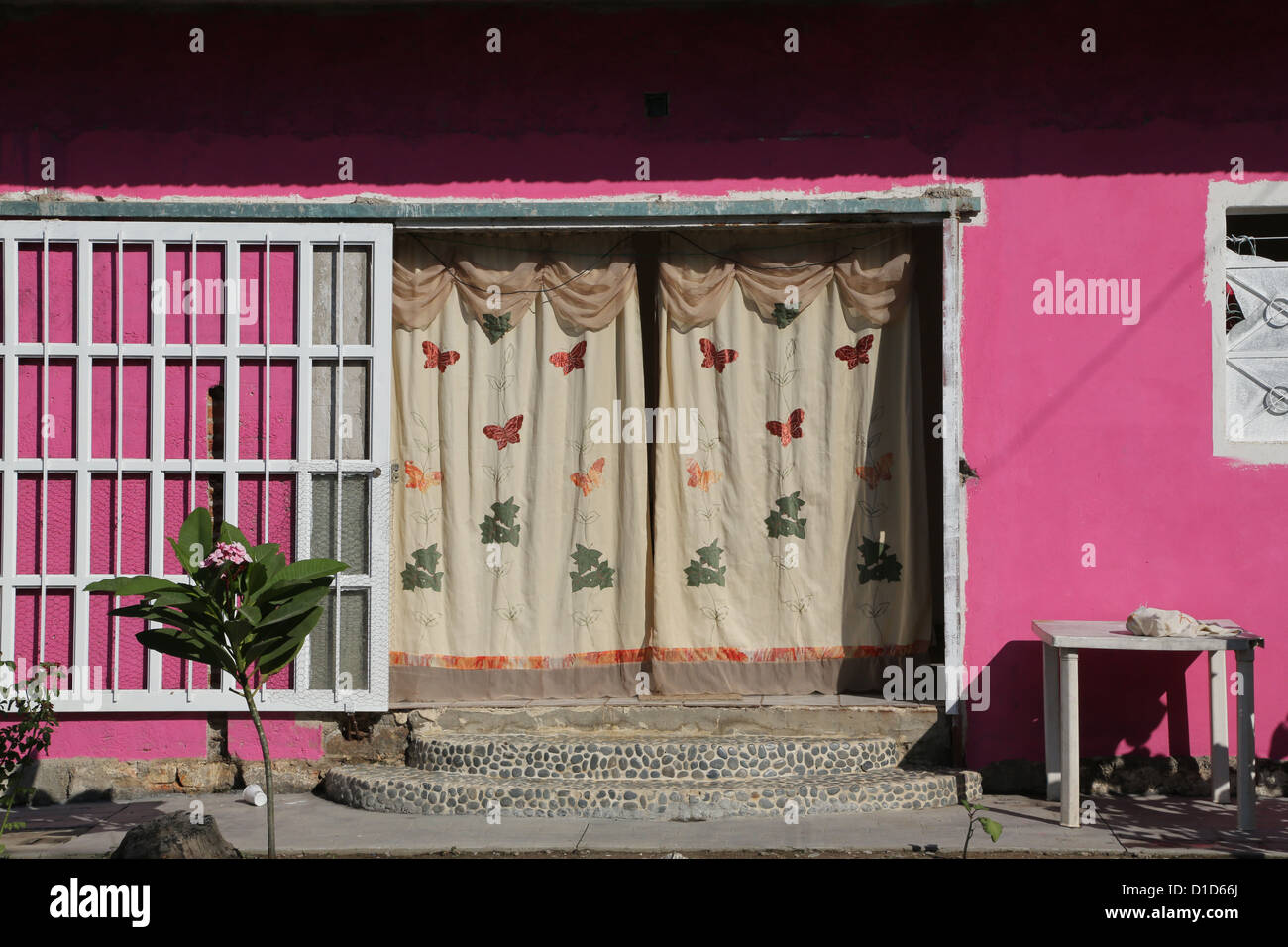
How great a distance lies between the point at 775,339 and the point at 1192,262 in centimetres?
202

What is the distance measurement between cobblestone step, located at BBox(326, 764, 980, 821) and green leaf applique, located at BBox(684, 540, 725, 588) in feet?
3.58

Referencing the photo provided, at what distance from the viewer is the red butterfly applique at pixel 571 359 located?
6.81 metres

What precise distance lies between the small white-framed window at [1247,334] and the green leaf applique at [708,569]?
8.02ft

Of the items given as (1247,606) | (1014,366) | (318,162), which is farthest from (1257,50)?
(318,162)

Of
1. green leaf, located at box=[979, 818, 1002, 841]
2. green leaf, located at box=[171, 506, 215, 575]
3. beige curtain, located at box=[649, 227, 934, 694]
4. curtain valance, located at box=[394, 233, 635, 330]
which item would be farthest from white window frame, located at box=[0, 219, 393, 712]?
green leaf, located at box=[979, 818, 1002, 841]

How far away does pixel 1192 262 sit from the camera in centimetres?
637

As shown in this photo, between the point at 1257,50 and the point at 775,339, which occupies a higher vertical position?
the point at 1257,50

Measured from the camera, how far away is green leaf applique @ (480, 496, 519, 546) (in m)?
6.81

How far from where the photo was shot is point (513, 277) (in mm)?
6773

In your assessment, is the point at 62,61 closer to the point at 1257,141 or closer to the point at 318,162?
the point at 318,162

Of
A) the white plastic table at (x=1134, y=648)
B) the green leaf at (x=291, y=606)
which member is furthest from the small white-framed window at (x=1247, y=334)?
the green leaf at (x=291, y=606)

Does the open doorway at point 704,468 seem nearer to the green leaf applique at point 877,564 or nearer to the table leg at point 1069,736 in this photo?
the green leaf applique at point 877,564

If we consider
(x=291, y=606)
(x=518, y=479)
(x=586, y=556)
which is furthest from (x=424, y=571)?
(x=291, y=606)

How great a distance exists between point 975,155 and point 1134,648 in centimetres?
246
